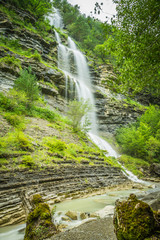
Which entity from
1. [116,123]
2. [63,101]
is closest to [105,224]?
[63,101]

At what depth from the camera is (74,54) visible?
36000 mm

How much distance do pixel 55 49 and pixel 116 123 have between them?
957 inches

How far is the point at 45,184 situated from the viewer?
281 inches

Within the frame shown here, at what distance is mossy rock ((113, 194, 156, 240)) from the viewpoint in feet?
5.02

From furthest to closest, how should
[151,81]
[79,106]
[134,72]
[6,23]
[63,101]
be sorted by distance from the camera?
[63,101] → [6,23] → [79,106] → [151,81] → [134,72]

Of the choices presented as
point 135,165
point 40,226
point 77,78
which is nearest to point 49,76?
point 77,78

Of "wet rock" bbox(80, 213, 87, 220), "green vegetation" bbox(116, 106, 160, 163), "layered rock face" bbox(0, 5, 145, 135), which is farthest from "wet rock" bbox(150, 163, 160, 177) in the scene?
"wet rock" bbox(80, 213, 87, 220)

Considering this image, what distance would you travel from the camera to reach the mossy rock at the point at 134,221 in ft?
5.02

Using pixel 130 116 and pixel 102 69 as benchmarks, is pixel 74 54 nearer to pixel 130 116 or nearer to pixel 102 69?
pixel 102 69

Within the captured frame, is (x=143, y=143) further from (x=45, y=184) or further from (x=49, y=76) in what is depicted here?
(x=49, y=76)

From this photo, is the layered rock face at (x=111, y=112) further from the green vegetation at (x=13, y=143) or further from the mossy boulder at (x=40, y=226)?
the mossy boulder at (x=40, y=226)

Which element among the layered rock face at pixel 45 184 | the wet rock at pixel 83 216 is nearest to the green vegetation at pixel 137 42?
the wet rock at pixel 83 216

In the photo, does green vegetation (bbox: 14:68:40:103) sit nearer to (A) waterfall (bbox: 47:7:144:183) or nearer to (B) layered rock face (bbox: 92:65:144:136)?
(A) waterfall (bbox: 47:7:144:183)

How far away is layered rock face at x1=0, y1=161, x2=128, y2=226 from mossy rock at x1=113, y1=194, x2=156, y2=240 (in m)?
4.20
